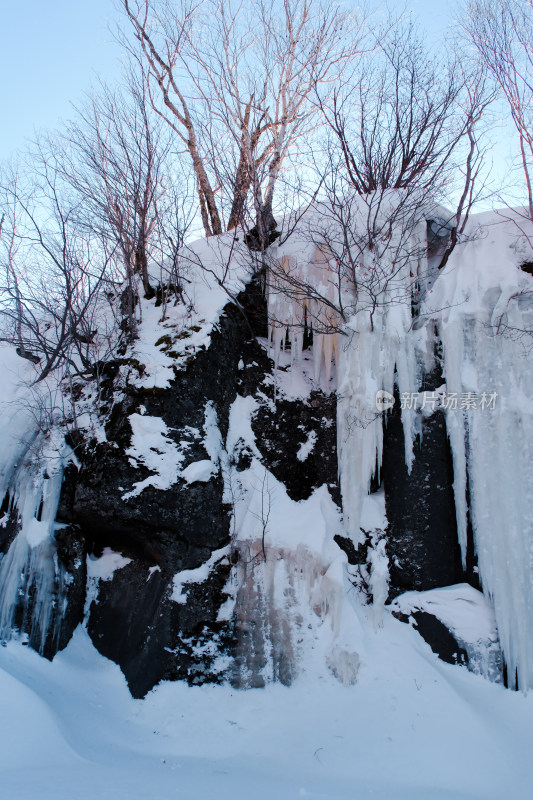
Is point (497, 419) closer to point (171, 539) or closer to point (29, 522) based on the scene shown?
point (171, 539)

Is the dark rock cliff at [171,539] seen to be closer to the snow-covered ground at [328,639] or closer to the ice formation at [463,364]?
the snow-covered ground at [328,639]

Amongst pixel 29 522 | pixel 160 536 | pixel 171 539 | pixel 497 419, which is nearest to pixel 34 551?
pixel 29 522

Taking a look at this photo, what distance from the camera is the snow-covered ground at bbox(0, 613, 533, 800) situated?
371 centimetres

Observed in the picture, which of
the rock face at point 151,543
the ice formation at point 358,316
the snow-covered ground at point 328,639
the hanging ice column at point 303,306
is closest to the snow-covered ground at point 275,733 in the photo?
the snow-covered ground at point 328,639

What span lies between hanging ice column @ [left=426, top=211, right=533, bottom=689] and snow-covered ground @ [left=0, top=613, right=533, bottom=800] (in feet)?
2.65

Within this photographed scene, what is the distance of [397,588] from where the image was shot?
5348 mm

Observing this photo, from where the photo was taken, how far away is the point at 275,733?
14.7 ft

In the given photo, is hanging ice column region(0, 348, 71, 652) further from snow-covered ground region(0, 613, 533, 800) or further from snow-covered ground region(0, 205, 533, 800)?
snow-covered ground region(0, 613, 533, 800)

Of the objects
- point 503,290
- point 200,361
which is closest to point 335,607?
point 200,361

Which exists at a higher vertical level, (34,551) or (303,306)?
(303,306)

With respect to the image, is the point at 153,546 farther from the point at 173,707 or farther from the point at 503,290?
the point at 503,290

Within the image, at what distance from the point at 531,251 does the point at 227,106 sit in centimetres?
585

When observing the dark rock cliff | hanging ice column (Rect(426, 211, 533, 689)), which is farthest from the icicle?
hanging ice column (Rect(426, 211, 533, 689))

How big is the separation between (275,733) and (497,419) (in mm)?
3908
